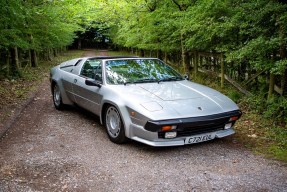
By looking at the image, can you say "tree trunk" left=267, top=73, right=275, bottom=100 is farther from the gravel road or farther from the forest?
the gravel road

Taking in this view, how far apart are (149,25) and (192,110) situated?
29.1 feet

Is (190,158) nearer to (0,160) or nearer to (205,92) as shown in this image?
(205,92)

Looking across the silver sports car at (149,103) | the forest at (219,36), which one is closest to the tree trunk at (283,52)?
the forest at (219,36)

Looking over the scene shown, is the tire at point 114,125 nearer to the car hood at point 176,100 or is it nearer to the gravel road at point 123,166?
the gravel road at point 123,166

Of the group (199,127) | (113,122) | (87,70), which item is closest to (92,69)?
(87,70)

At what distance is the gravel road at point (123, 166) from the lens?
151 inches

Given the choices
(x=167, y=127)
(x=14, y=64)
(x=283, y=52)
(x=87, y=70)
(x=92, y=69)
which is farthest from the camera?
(x=14, y=64)

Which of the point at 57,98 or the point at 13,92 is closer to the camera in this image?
the point at 57,98

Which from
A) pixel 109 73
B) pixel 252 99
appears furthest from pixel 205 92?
pixel 252 99

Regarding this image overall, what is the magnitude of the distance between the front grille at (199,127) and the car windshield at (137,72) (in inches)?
61.5

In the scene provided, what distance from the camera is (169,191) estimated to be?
3.65m

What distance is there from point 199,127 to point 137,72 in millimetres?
1948

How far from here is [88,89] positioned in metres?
6.15

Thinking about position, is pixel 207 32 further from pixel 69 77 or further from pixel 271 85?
pixel 69 77
